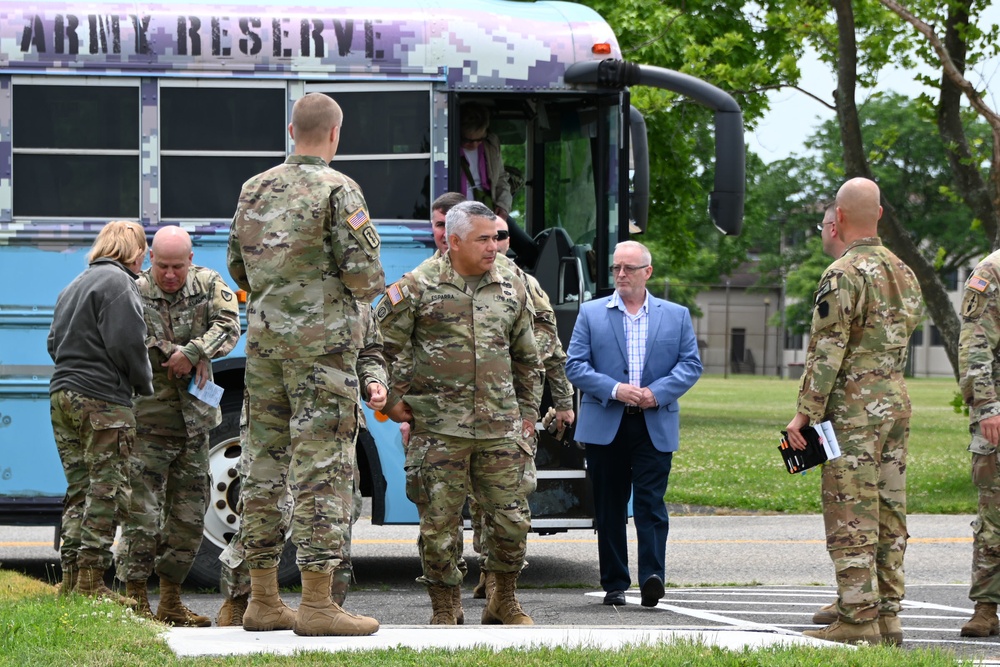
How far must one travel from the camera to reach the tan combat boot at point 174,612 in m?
7.61

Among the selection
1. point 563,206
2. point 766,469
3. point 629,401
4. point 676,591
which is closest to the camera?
point 629,401

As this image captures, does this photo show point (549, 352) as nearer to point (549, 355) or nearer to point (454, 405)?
point (549, 355)

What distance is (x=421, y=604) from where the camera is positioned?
8938mm

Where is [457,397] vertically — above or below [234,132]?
below

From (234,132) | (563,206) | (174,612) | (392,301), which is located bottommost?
(174,612)

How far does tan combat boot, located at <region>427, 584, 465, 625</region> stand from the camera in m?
7.28

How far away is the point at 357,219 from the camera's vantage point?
19.9 feet

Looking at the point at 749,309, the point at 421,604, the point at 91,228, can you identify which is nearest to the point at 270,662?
the point at 421,604

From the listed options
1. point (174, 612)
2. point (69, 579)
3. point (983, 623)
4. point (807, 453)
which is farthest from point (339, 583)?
point (983, 623)

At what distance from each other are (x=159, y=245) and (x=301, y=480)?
8.05 ft

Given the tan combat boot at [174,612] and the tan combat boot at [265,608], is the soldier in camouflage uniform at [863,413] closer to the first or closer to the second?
the tan combat boot at [265,608]

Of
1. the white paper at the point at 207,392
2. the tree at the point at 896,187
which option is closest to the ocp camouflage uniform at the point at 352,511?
the white paper at the point at 207,392

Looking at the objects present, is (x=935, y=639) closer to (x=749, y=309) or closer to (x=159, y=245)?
(x=159, y=245)

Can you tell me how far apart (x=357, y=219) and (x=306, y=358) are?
0.60 m
